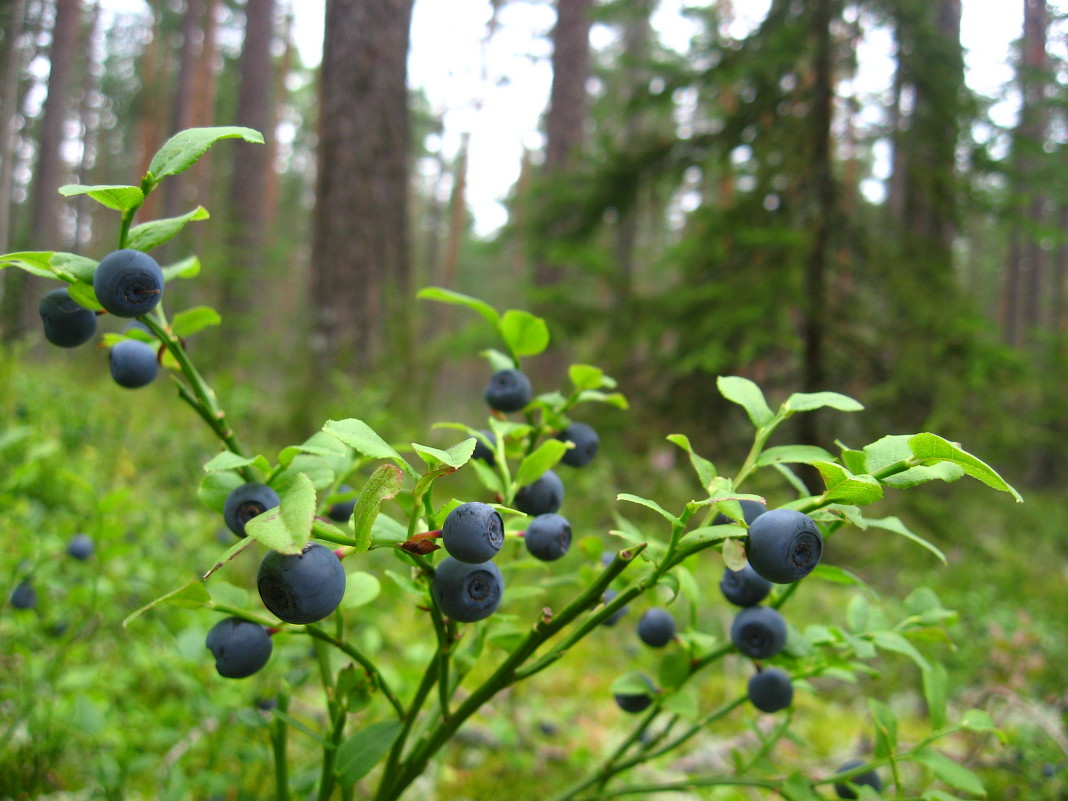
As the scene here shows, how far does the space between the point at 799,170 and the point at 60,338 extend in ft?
13.1

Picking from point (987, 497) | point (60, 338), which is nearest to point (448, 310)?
point (987, 497)

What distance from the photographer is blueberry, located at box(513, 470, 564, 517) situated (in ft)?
2.78

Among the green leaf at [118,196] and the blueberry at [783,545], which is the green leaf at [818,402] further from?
the green leaf at [118,196]

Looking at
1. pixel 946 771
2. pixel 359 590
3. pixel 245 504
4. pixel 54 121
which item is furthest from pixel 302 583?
pixel 54 121

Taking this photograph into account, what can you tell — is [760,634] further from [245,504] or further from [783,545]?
[245,504]

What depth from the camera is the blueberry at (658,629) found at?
0.96m

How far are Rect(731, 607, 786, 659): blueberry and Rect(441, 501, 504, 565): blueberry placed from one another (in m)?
0.40

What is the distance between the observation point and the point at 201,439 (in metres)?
4.38

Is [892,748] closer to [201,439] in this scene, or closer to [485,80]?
[201,439]

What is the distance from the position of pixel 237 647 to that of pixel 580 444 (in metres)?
0.48

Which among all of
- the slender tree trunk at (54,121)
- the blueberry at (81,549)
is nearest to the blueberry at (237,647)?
the blueberry at (81,549)

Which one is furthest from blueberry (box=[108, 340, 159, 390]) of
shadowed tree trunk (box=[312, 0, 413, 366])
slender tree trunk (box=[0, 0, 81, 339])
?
slender tree trunk (box=[0, 0, 81, 339])

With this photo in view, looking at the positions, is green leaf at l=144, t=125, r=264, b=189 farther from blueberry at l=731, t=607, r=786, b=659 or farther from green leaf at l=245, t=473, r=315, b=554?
blueberry at l=731, t=607, r=786, b=659

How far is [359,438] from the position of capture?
0.56m
